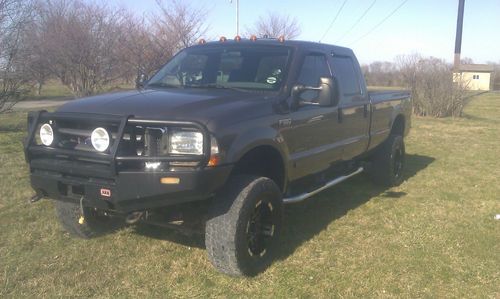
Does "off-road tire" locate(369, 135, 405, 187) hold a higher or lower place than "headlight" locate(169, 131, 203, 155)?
lower

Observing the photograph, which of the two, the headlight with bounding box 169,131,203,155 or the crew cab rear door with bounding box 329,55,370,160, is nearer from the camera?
the headlight with bounding box 169,131,203,155

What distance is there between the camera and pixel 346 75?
19.0 ft

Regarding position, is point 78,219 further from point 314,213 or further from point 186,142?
point 314,213

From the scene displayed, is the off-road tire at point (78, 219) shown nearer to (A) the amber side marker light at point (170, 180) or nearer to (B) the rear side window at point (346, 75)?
(A) the amber side marker light at point (170, 180)

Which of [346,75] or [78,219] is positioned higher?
[346,75]

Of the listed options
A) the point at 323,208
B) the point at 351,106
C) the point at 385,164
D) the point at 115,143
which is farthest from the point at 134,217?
the point at 385,164

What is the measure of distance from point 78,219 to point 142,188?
1.51m

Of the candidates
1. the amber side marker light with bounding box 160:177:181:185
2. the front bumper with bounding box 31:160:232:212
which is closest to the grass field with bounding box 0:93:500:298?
the front bumper with bounding box 31:160:232:212

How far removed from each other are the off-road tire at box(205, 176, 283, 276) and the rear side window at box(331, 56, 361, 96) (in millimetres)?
2054

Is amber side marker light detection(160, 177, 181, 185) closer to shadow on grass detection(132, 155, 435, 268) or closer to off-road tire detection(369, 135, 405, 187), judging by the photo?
shadow on grass detection(132, 155, 435, 268)

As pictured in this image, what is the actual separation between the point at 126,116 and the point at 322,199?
3491 millimetres

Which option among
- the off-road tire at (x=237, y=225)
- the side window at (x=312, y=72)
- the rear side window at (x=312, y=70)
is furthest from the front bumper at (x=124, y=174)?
the rear side window at (x=312, y=70)

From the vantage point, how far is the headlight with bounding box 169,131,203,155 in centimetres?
337

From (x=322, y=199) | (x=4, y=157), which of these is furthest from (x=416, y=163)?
(x=4, y=157)
